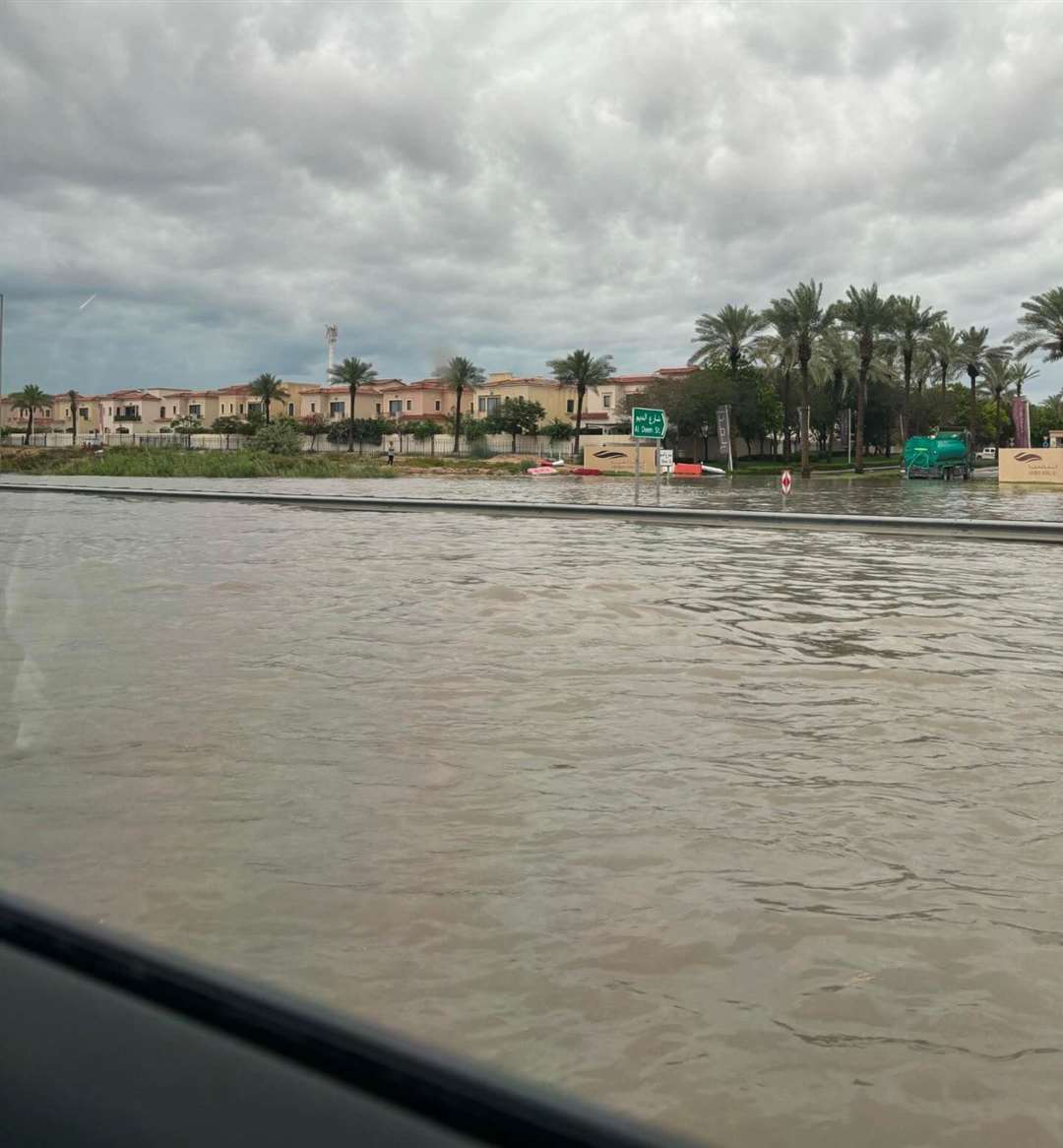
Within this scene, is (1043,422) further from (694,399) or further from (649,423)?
(649,423)

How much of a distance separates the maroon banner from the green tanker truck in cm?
529

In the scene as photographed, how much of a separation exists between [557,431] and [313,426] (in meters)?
25.2

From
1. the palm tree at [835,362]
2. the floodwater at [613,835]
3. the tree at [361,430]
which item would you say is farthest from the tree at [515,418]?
the floodwater at [613,835]

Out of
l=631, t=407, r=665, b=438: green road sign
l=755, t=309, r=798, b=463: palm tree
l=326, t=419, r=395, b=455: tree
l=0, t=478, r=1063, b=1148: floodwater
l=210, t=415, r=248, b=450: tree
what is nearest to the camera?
l=0, t=478, r=1063, b=1148: floodwater

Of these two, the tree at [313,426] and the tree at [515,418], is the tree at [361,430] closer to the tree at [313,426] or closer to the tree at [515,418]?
the tree at [313,426]

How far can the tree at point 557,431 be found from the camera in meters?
104

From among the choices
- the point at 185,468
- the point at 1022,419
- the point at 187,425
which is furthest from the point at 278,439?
the point at 1022,419

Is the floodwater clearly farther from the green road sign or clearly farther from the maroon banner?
the maroon banner

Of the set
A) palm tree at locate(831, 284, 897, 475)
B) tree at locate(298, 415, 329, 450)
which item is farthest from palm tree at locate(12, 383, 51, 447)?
palm tree at locate(831, 284, 897, 475)

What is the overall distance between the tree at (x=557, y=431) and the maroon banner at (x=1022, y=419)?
4519cm

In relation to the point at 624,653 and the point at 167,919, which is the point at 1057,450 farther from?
the point at 167,919

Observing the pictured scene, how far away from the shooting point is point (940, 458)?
58.5m

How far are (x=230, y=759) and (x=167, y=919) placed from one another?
1.77 m

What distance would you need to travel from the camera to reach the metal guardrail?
763 inches
